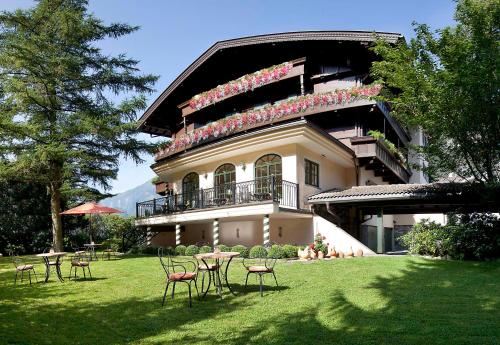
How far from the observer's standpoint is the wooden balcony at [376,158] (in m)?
19.9

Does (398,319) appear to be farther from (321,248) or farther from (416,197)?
(416,197)

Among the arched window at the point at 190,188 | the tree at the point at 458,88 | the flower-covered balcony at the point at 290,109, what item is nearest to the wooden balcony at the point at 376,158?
the flower-covered balcony at the point at 290,109

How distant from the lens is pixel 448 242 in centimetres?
1306

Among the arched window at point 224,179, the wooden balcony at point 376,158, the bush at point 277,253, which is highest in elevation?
the wooden balcony at point 376,158

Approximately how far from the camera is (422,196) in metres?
15.3

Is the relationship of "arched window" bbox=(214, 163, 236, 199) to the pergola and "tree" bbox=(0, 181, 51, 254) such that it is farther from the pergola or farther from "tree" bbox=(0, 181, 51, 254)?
"tree" bbox=(0, 181, 51, 254)

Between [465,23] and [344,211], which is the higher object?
[465,23]

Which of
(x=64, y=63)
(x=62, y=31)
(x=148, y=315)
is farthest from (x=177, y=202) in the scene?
(x=148, y=315)

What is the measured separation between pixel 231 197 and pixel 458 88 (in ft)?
33.8

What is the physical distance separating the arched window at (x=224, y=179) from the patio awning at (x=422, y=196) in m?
4.15

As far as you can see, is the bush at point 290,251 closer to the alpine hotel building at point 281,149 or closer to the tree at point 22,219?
the alpine hotel building at point 281,149

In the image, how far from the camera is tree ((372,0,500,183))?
1197cm

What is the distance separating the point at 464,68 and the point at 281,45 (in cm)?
1262

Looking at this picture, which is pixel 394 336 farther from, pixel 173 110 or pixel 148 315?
pixel 173 110
